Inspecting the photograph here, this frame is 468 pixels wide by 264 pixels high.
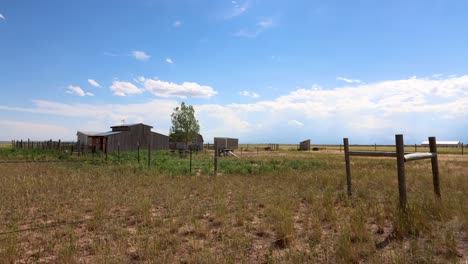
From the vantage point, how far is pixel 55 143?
46281mm

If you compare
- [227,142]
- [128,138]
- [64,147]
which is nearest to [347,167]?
[128,138]

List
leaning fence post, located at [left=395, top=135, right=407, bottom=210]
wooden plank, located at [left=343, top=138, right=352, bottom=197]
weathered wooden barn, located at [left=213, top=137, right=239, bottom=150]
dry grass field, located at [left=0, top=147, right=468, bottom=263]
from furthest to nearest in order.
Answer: weathered wooden barn, located at [left=213, top=137, right=239, bottom=150] → wooden plank, located at [left=343, top=138, right=352, bottom=197] → leaning fence post, located at [left=395, top=135, right=407, bottom=210] → dry grass field, located at [left=0, top=147, right=468, bottom=263]

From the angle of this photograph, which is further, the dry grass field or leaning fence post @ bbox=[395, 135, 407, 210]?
leaning fence post @ bbox=[395, 135, 407, 210]

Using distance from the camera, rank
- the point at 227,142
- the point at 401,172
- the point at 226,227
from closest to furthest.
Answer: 1. the point at 226,227
2. the point at 401,172
3. the point at 227,142

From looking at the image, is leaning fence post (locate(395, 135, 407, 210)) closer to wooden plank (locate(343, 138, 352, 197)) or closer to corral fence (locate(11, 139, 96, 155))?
wooden plank (locate(343, 138, 352, 197))

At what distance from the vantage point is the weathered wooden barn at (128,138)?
42.4m

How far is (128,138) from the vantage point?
148 feet

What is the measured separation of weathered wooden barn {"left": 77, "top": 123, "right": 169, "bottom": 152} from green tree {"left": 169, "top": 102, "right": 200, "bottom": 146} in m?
15.8

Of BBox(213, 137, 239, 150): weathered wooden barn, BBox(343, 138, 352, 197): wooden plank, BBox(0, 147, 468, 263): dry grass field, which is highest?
BBox(213, 137, 239, 150): weathered wooden barn

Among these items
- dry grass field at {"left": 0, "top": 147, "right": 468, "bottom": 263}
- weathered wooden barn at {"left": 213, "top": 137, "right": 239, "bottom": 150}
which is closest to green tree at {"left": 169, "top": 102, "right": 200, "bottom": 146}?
weathered wooden barn at {"left": 213, "top": 137, "right": 239, "bottom": 150}

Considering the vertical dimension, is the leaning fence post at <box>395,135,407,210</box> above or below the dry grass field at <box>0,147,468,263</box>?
above

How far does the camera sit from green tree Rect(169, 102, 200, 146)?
6856 cm

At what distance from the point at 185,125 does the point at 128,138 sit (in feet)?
79.0

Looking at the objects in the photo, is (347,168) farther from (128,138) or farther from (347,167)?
(128,138)
